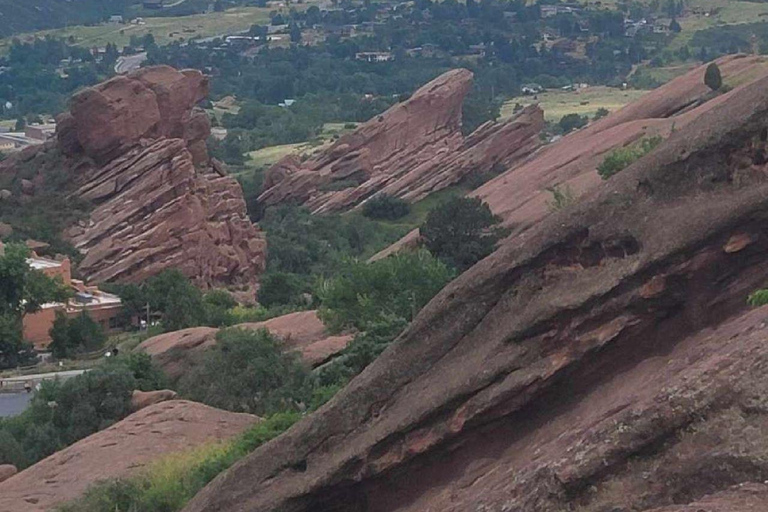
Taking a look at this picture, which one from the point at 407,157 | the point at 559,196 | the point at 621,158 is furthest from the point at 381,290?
the point at 407,157

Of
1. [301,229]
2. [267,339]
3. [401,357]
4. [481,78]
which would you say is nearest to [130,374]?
[267,339]

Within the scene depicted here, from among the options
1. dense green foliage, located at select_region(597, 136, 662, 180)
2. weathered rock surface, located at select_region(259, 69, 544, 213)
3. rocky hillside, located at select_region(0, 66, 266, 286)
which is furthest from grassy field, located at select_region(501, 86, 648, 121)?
dense green foliage, located at select_region(597, 136, 662, 180)

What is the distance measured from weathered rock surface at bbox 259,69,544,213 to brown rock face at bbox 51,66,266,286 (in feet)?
41.7

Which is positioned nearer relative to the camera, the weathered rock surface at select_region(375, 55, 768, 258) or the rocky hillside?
the weathered rock surface at select_region(375, 55, 768, 258)

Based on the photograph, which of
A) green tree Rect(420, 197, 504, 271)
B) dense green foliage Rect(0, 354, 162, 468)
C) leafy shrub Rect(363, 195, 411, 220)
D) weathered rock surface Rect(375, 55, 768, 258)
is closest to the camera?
dense green foliage Rect(0, 354, 162, 468)

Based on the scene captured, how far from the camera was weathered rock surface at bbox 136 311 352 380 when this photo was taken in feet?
104

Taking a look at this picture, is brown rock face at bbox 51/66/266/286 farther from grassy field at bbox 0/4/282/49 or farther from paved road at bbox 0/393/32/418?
grassy field at bbox 0/4/282/49

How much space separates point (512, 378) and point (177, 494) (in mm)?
8617

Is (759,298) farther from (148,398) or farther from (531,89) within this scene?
(531,89)

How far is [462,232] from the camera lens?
3938 cm

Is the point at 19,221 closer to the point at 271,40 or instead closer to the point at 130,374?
the point at 130,374

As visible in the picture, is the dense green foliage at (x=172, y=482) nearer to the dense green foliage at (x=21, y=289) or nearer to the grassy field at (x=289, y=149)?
the dense green foliage at (x=21, y=289)

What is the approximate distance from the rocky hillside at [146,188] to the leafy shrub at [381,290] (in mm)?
23677

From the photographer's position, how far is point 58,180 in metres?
59.7
